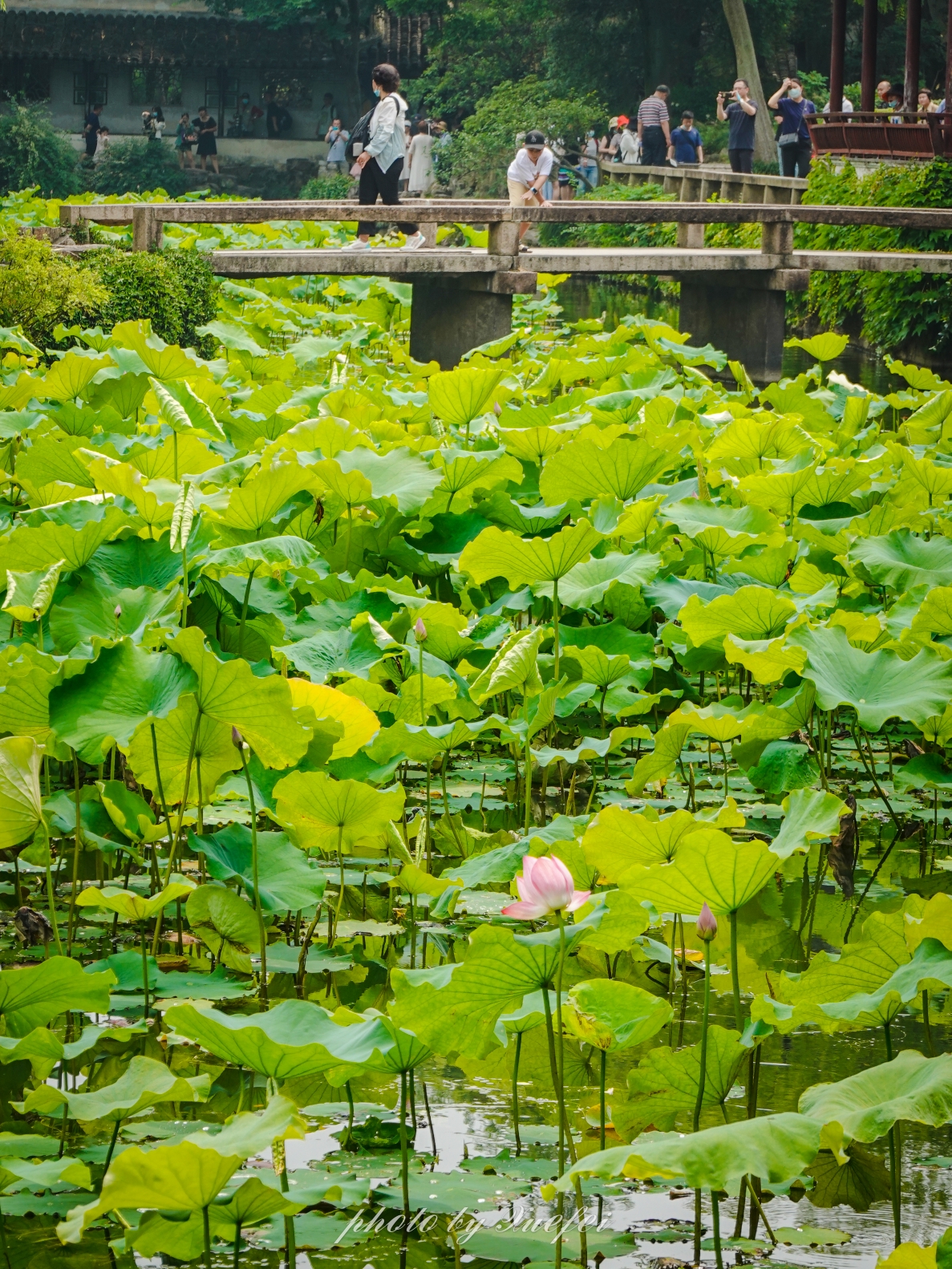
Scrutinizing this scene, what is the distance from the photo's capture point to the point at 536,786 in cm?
334

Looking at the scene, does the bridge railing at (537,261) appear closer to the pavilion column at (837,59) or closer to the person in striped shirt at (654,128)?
the pavilion column at (837,59)

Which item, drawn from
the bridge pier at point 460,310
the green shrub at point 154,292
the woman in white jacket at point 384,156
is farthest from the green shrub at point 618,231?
the green shrub at point 154,292

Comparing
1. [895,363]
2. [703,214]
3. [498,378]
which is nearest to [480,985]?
[498,378]

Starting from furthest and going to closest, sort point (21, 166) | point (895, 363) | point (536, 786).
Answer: point (21, 166) < point (895, 363) < point (536, 786)

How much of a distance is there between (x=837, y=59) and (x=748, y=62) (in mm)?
2856

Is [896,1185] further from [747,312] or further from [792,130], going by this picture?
[792,130]

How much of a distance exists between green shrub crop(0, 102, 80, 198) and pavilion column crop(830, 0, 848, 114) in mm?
11814

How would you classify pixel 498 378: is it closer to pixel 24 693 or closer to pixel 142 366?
pixel 142 366

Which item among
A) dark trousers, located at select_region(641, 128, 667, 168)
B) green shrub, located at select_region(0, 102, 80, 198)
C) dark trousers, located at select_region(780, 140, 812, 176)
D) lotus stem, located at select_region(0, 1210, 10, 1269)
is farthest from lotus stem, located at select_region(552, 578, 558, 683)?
green shrub, located at select_region(0, 102, 80, 198)

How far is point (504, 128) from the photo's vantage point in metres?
25.8

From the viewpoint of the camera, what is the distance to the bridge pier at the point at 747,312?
1050cm

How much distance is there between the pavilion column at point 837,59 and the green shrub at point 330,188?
8.28 metres

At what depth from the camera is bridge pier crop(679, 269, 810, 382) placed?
10.5 meters

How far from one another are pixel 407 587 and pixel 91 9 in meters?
28.9
